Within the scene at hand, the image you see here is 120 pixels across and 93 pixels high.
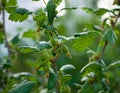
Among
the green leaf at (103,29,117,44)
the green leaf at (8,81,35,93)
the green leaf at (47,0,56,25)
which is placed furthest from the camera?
the green leaf at (103,29,117,44)

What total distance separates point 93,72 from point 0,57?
0.72m

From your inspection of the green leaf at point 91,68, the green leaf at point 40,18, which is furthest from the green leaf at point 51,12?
the green leaf at point 91,68

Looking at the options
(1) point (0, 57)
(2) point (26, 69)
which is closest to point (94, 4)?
(2) point (26, 69)

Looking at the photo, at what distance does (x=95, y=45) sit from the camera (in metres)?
3.81

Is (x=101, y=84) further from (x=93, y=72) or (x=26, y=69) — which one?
(x=26, y=69)

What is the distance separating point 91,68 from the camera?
5.16 feet

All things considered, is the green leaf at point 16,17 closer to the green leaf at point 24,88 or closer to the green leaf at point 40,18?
the green leaf at point 40,18

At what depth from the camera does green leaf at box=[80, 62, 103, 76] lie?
1.54m

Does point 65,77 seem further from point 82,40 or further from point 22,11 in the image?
point 22,11

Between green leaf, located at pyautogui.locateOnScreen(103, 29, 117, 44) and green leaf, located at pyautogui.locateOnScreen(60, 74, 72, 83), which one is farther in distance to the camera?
→ green leaf, located at pyautogui.locateOnScreen(103, 29, 117, 44)

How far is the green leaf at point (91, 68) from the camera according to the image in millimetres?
1542

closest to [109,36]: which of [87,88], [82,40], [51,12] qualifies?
[82,40]

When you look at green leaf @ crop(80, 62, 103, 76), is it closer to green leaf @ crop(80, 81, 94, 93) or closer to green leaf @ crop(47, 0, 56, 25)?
green leaf @ crop(80, 81, 94, 93)

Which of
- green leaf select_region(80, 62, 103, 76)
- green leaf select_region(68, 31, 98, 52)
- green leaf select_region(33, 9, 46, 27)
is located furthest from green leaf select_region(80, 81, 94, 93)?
green leaf select_region(33, 9, 46, 27)
